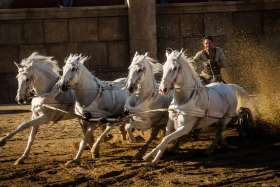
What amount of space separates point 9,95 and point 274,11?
894 centimetres

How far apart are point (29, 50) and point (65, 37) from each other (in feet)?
3.89

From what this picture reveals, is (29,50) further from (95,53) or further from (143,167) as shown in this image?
(143,167)

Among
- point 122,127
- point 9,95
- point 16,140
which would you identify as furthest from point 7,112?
point 122,127

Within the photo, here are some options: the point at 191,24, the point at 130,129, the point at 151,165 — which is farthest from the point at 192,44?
the point at 151,165

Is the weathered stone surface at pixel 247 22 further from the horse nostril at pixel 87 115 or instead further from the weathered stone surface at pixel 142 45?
the horse nostril at pixel 87 115

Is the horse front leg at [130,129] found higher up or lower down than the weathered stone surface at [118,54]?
lower down

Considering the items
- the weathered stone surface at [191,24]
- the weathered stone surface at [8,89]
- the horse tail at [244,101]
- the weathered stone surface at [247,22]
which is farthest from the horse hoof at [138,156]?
the weathered stone surface at [247,22]

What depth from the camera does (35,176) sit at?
9.08m

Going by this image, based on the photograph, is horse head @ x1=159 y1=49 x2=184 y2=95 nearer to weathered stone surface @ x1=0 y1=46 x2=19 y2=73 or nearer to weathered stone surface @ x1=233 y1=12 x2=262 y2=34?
weathered stone surface @ x1=0 y1=46 x2=19 y2=73

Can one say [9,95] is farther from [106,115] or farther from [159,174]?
[159,174]

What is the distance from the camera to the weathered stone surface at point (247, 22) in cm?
2079

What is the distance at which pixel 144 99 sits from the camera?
1022 centimetres

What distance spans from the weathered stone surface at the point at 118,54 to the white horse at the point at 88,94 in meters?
9.45

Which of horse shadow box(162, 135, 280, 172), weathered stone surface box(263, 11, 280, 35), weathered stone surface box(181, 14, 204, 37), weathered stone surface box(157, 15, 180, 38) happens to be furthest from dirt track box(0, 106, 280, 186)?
weathered stone surface box(263, 11, 280, 35)
